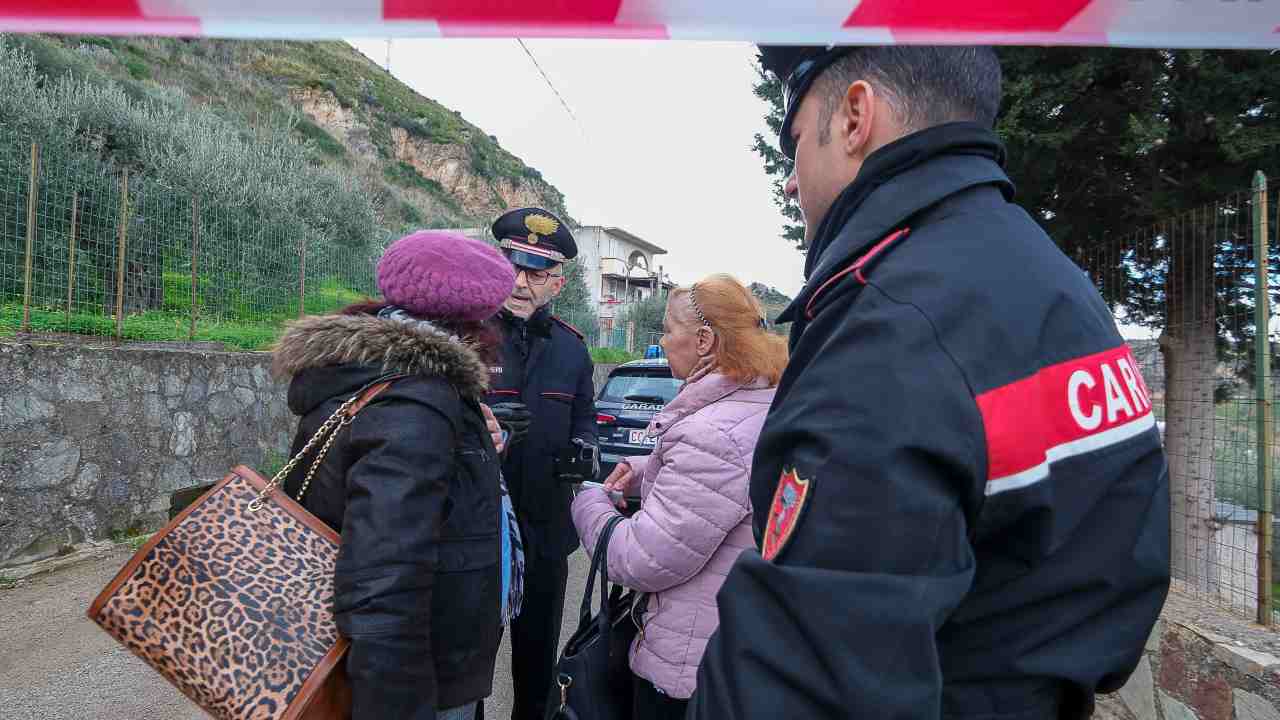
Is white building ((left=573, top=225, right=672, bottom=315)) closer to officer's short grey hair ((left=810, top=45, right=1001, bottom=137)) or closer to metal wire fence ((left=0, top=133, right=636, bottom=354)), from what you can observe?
metal wire fence ((left=0, top=133, right=636, bottom=354))

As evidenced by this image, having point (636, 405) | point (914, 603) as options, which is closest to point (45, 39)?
point (636, 405)

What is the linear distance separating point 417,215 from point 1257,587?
28.7 metres

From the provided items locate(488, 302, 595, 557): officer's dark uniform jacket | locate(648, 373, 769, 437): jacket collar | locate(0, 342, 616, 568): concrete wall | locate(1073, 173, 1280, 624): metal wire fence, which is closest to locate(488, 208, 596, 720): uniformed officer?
locate(488, 302, 595, 557): officer's dark uniform jacket

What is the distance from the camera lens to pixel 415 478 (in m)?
1.56

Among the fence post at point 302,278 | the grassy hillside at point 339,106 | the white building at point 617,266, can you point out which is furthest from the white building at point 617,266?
the fence post at point 302,278

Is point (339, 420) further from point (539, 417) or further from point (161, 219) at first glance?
point (161, 219)

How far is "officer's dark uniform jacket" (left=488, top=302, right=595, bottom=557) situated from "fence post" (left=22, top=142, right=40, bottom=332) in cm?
425

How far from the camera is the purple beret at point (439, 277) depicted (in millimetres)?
1884

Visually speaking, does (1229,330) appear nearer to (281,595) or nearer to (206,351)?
(281,595)

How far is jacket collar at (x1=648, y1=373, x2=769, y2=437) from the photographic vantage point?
1.92 metres

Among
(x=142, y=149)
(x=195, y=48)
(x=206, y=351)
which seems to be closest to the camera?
(x=206, y=351)

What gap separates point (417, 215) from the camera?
28.2 m

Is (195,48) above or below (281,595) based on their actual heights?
above

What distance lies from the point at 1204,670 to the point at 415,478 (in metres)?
2.89
